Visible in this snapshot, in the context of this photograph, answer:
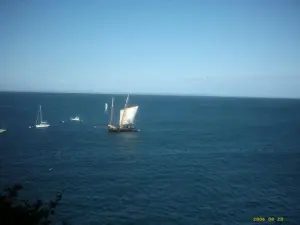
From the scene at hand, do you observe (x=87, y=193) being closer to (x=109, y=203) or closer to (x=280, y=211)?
(x=109, y=203)

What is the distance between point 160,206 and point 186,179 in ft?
45.6

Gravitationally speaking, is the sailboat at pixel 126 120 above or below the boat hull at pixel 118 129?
above

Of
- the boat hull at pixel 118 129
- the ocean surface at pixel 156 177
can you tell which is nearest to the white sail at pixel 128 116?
the boat hull at pixel 118 129

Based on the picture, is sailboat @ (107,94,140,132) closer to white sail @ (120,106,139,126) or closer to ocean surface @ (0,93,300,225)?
white sail @ (120,106,139,126)

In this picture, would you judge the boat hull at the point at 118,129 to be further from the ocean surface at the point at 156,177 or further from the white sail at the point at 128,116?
the ocean surface at the point at 156,177

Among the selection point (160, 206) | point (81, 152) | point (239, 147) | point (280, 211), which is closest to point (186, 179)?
point (160, 206)

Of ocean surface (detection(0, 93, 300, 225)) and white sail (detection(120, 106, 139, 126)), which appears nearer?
ocean surface (detection(0, 93, 300, 225))

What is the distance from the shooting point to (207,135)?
376 ft
